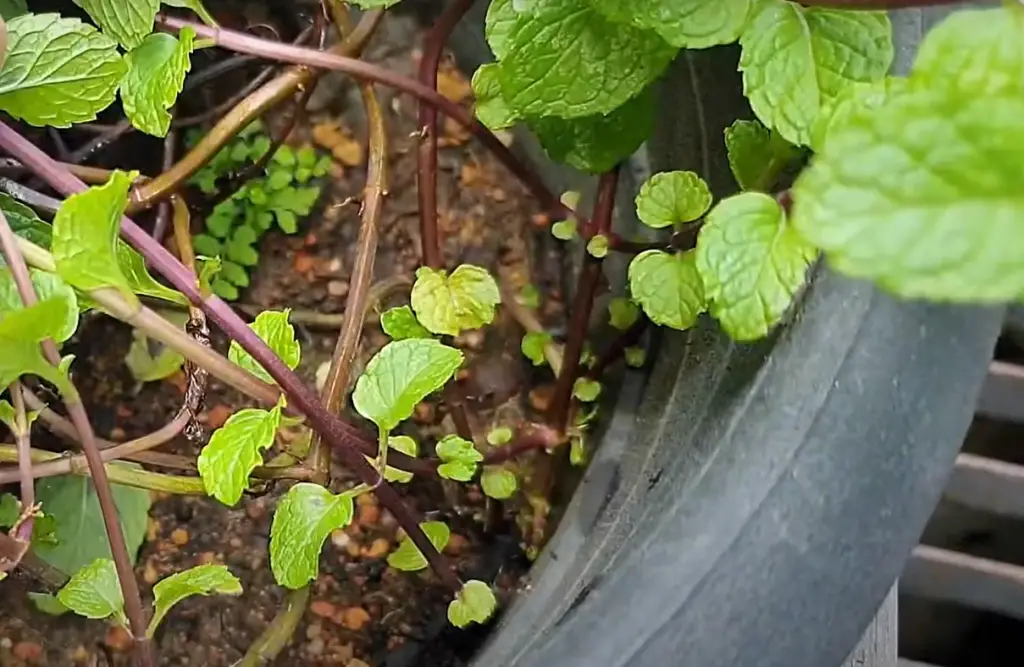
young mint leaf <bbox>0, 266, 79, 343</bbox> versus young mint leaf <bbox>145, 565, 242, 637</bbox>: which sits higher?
young mint leaf <bbox>0, 266, 79, 343</bbox>

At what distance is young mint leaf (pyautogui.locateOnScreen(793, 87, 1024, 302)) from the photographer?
8.5 inches

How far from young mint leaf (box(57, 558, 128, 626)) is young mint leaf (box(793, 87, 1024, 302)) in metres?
0.37

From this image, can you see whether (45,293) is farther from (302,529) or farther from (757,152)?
(757,152)

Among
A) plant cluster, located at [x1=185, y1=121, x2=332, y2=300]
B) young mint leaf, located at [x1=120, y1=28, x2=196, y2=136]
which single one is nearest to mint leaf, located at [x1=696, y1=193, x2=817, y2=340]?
young mint leaf, located at [x1=120, y1=28, x2=196, y2=136]

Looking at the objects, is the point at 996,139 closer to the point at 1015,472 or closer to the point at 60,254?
the point at 60,254

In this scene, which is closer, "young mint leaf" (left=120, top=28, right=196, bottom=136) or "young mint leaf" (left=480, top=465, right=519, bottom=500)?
"young mint leaf" (left=120, top=28, right=196, bottom=136)

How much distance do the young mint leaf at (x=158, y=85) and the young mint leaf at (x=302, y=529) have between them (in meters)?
0.17

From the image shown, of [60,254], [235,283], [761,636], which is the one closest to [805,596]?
[761,636]

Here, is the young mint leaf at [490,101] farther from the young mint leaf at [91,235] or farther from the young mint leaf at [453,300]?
the young mint leaf at [91,235]

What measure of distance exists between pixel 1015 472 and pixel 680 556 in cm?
37

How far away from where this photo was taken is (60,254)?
35cm

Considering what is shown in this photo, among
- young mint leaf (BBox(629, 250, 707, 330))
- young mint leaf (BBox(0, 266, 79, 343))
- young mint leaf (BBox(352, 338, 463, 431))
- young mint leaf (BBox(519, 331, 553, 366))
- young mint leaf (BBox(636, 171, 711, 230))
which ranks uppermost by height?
young mint leaf (BBox(0, 266, 79, 343))

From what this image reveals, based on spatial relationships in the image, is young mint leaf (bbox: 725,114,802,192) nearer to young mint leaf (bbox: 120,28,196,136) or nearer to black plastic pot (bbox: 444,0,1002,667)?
black plastic pot (bbox: 444,0,1002,667)

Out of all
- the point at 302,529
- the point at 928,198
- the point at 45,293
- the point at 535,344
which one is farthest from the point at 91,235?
the point at 535,344
